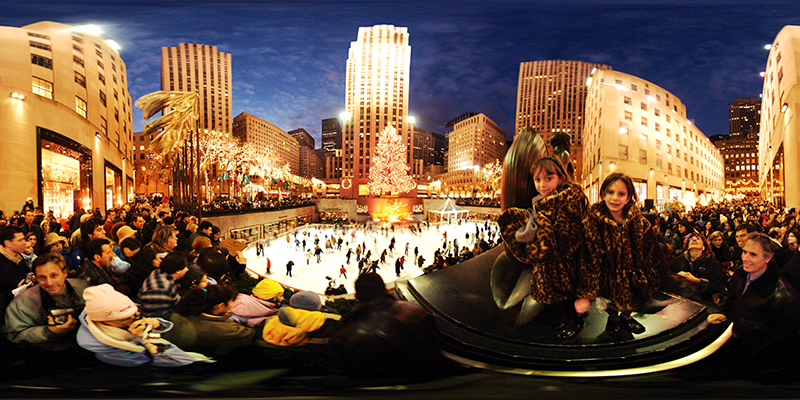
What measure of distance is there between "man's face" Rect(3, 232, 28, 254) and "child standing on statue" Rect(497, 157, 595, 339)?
173 inches

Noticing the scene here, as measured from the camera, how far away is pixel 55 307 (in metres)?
2.16

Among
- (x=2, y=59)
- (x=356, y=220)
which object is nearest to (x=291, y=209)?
(x=356, y=220)

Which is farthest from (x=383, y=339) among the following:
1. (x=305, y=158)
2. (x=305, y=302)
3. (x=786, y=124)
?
(x=305, y=158)

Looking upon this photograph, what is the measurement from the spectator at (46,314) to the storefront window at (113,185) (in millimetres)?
16195

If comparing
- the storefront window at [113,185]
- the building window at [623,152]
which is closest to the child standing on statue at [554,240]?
the storefront window at [113,185]

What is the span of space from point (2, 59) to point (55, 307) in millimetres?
6405

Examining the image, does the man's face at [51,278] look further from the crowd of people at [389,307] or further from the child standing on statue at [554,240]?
the child standing on statue at [554,240]

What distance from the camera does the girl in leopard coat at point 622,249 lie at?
2018 millimetres

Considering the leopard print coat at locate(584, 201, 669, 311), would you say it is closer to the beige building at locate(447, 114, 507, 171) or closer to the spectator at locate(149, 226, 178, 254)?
the spectator at locate(149, 226, 178, 254)

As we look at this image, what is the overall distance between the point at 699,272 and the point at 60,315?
246 inches

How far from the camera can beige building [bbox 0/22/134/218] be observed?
4922 millimetres

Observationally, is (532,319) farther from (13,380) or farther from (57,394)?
(13,380)

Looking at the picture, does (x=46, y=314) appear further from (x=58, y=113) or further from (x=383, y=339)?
(x=58, y=113)

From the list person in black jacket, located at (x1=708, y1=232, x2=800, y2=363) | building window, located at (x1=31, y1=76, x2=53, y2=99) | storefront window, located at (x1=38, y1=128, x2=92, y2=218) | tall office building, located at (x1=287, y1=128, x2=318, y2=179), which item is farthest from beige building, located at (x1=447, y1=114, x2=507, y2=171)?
tall office building, located at (x1=287, y1=128, x2=318, y2=179)
